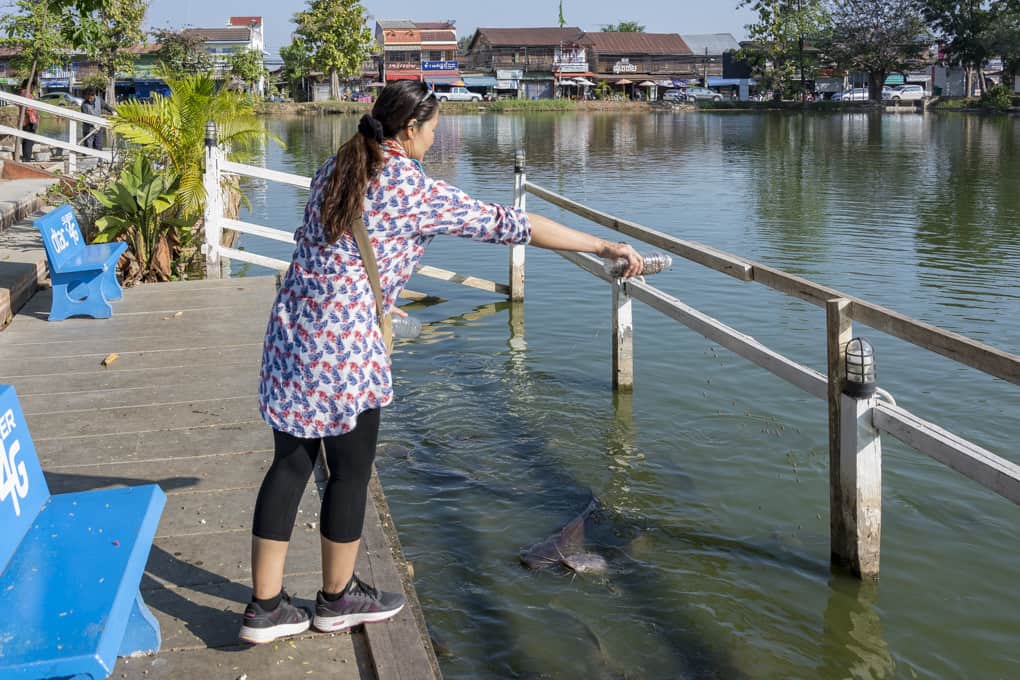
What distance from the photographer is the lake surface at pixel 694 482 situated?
4.53 m

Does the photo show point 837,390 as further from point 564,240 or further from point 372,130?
point 372,130

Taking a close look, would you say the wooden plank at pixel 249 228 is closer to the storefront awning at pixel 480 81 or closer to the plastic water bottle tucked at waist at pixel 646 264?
the plastic water bottle tucked at waist at pixel 646 264

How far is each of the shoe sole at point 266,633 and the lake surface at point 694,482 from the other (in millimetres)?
1152

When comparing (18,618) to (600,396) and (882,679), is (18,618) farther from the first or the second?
(600,396)

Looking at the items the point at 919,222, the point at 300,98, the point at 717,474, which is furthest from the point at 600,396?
the point at 300,98

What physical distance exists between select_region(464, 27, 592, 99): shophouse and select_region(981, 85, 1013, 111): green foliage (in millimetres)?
43415

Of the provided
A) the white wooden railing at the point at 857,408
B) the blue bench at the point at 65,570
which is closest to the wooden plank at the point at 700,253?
the white wooden railing at the point at 857,408

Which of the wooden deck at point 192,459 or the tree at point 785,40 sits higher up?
the tree at point 785,40

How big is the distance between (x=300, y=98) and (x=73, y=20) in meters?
77.4

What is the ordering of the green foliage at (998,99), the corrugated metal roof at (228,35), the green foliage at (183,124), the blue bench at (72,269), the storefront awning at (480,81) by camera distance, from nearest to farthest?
the blue bench at (72,269)
the green foliage at (183,124)
the green foliage at (998,99)
the corrugated metal roof at (228,35)
the storefront awning at (480,81)

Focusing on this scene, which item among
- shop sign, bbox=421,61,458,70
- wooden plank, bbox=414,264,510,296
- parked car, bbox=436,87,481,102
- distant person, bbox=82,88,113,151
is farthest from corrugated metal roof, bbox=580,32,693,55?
wooden plank, bbox=414,264,510,296

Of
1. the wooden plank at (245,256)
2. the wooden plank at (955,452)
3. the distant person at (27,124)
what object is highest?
the distant person at (27,124)

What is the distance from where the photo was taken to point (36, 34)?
1966 cm

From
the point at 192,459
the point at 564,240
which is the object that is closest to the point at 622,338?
the point at 192,459
